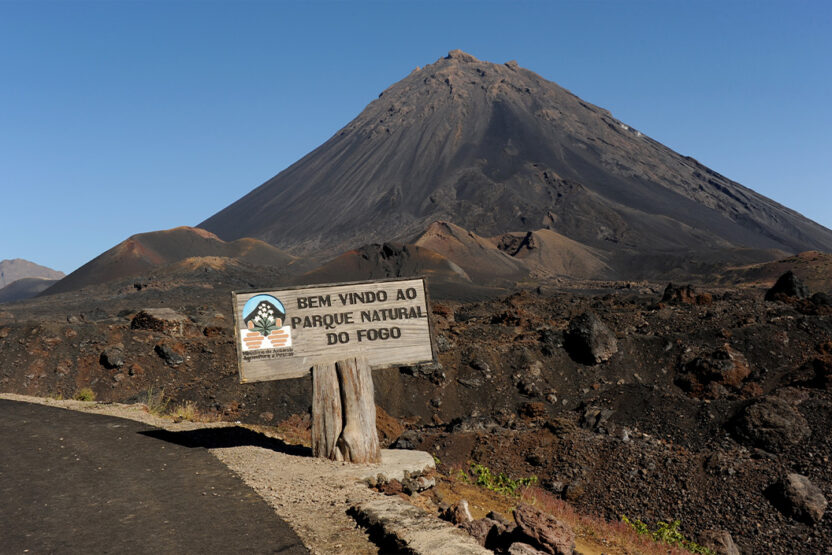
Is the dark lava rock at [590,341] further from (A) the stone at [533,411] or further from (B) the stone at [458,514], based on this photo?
(B) the stone at [458,514]

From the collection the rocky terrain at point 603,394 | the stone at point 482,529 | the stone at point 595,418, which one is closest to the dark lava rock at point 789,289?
the rocky terrain at point 603,394

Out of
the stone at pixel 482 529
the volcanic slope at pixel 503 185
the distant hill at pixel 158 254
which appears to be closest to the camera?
the stone at pixel 482 529

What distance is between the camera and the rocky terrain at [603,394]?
1043cm

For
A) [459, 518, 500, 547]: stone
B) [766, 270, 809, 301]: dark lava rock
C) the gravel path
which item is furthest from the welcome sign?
[766, 270, 809, 301]: dark lava rock

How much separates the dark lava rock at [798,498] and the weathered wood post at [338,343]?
624 centimetres

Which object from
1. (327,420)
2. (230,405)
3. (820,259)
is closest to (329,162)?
(820,259)

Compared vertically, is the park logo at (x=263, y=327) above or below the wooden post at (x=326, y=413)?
above

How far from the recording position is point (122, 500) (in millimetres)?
5340

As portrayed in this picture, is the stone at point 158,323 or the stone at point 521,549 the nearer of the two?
the stone at point 521,549

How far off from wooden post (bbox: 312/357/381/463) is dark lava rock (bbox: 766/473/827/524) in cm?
670

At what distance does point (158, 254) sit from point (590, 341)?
7199 centimetres

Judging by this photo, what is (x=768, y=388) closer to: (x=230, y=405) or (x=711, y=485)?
(x=711, y=485)

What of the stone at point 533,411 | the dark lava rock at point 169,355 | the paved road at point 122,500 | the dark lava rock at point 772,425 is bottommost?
the dark lava rock at point 772,425

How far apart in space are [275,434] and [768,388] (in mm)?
11547
